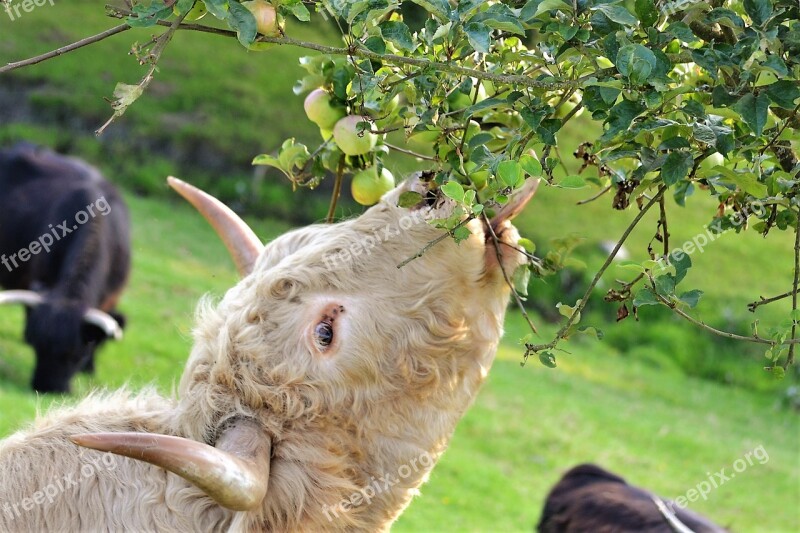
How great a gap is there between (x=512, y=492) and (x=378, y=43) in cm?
821

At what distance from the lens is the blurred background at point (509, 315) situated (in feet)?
34.3

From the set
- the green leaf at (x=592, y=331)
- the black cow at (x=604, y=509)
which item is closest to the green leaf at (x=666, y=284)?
the green leaf at (x=592, y=331)

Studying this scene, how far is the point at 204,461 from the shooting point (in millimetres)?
2242

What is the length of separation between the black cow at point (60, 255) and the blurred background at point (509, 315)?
0.48m

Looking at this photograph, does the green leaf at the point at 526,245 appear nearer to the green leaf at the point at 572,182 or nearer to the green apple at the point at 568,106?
the green apple at the point at 568,106

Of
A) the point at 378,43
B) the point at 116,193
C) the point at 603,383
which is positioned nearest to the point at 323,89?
the point at 378,43

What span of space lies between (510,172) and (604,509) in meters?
4.53

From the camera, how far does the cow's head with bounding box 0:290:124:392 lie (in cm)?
994

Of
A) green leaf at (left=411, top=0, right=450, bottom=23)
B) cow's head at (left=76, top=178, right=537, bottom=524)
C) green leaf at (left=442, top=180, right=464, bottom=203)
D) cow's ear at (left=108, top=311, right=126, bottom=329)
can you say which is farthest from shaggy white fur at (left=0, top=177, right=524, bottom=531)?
cow's ear at (left=108, top=311, right=126, bottom=329)

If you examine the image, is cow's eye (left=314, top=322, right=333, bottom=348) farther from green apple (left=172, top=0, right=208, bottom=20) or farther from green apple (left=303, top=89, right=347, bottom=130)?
green apple (left=172, top=0, right=208, bottom=20)

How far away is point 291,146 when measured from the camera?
2818 mm

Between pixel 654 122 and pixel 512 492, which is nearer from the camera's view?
pixel 654 122

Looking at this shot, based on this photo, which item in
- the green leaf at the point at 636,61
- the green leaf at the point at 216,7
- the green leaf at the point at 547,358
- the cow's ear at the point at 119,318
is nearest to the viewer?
the green leaf at the point at 636,61

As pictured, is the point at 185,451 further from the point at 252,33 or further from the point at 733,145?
the point at 733,145
